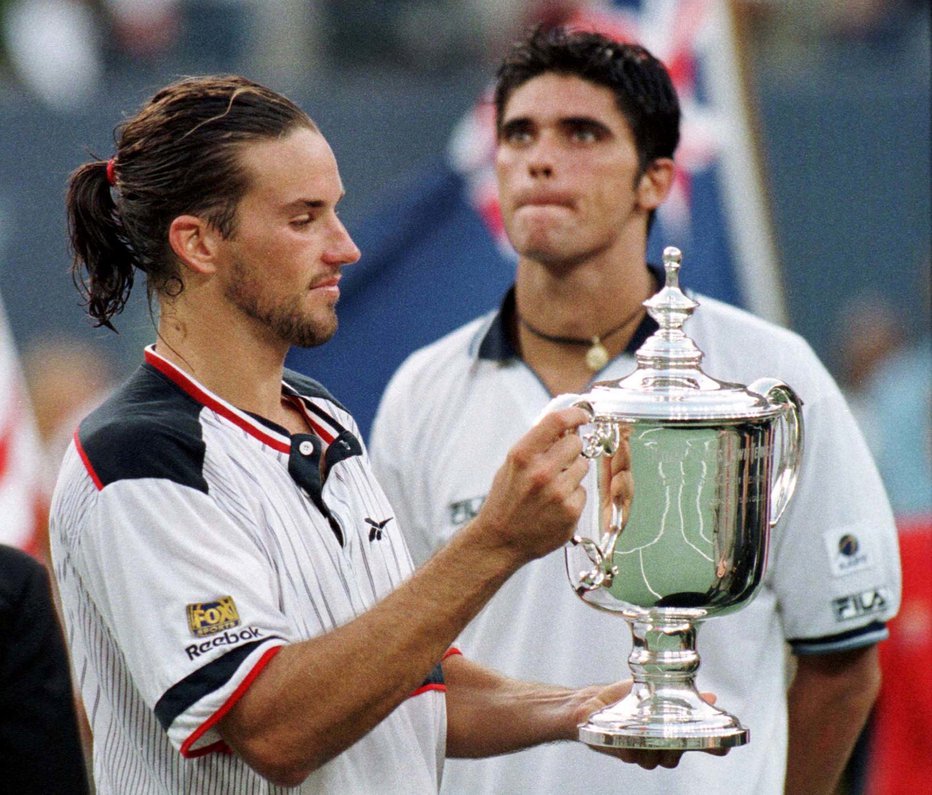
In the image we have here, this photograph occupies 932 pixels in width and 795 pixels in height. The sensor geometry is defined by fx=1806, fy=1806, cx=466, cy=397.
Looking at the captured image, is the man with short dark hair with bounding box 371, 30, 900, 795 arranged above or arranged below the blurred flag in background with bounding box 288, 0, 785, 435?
below

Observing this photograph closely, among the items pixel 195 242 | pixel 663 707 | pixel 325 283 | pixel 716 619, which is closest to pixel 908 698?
pixel 716 619

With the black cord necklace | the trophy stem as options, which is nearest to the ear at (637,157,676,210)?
the black cord necklace

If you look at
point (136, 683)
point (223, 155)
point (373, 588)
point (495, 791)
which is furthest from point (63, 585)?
point (495, 791)

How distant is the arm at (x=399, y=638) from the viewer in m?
2.33

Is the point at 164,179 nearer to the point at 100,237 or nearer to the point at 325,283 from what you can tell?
the point at 100,237

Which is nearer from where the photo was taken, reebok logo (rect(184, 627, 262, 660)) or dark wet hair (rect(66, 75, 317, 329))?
reebok logo (rect(184, 627, 262, 660))

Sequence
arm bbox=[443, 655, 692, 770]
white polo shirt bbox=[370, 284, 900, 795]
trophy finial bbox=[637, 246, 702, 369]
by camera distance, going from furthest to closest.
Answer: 1. white polo shirt bbox=[370, 284, 900, 795]
2. arm bbox=[443, 655, 692, 770]
3. trophy finial bbox=[637, 246, 702, 369]

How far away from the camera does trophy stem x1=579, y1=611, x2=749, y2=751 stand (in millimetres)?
2555

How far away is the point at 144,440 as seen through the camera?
2.41 metres

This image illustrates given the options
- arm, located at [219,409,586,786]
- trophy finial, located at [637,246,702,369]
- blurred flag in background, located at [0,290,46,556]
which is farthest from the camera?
blurred flag in background, located at [0,290,46,556]

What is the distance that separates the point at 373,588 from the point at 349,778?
0.27m

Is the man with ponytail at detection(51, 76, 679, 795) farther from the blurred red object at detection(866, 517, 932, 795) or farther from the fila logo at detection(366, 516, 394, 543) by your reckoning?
the blurred red object at detection(866, 517, 932, 795)

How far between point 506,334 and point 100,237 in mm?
1294

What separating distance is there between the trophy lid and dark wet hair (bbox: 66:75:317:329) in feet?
1.90
